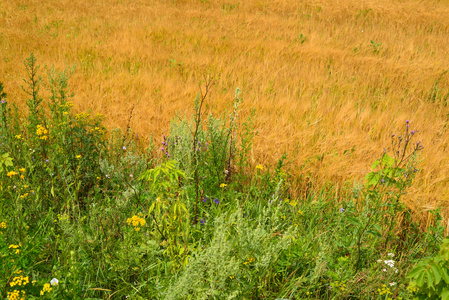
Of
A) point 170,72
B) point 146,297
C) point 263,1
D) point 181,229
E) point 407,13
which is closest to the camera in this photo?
point 146,297

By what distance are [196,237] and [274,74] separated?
332 cm

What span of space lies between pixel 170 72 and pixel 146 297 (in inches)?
147

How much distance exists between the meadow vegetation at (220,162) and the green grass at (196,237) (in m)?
0.02

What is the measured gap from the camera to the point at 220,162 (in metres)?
2.57

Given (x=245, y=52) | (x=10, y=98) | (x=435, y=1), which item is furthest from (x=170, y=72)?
(x=435, y=1)

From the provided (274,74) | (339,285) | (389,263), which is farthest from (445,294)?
(274,74)

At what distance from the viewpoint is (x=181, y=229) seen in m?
1.86

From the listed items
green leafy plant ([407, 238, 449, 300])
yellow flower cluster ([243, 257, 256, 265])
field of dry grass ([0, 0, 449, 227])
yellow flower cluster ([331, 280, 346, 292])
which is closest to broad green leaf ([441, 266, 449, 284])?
green leafy plant ([407, 238, 449, 300])

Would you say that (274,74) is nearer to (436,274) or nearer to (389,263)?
(389,263)

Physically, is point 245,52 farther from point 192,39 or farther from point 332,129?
point 332,129

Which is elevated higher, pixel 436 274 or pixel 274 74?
pixel 274 74

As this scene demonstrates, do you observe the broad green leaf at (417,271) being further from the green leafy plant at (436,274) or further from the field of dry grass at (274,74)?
A: the field of dry grass at (274,74)

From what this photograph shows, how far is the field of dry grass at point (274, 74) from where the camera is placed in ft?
9.73

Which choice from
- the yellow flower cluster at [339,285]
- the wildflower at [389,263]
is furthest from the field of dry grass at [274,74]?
the yellow flower cluster at [339,285]
